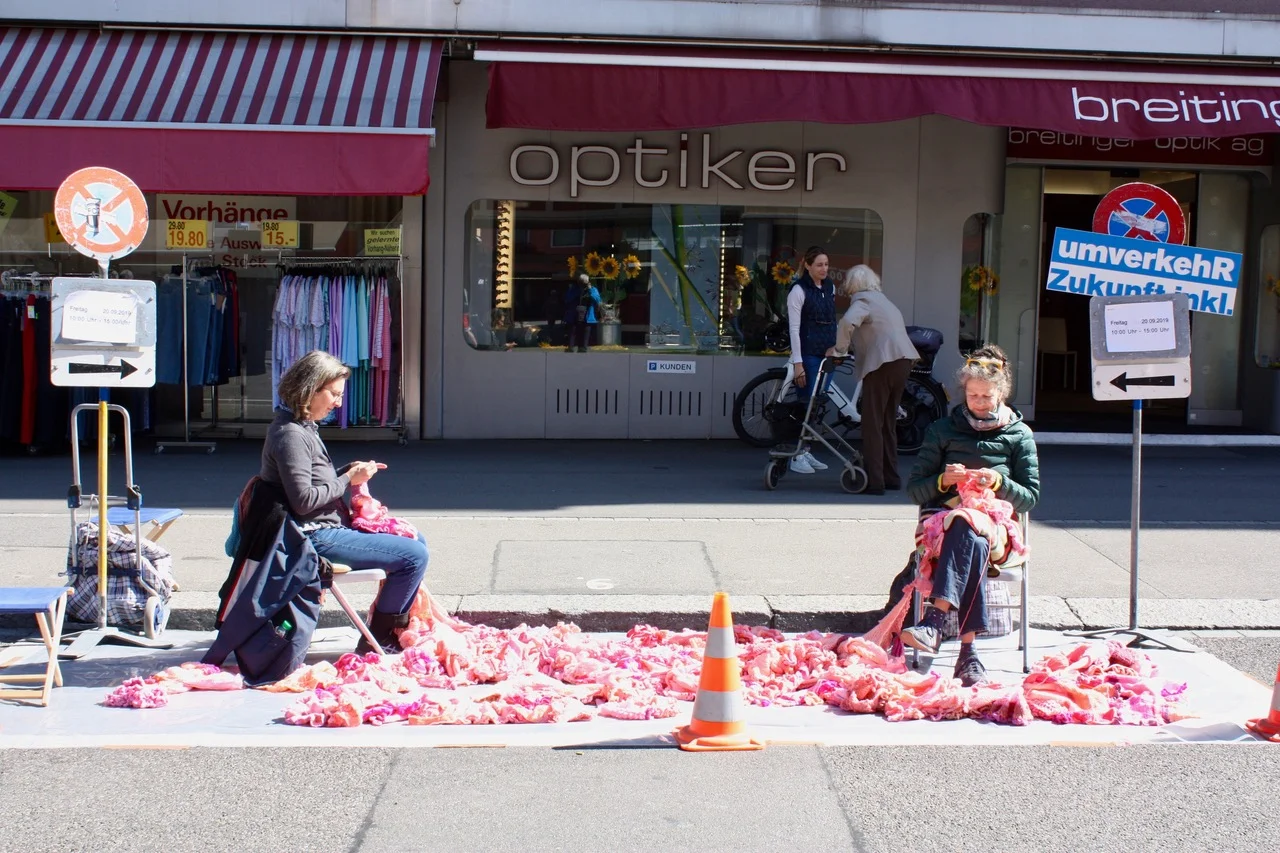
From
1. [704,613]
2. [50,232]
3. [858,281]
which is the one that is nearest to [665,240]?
[858,281]

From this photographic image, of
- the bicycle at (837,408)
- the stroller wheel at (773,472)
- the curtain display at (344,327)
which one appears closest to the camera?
the stroller wheel at (773,472)

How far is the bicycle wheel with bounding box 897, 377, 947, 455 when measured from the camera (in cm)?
1267

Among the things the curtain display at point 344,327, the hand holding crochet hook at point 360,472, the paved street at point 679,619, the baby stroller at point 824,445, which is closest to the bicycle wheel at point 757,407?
the paved street at point 679,619

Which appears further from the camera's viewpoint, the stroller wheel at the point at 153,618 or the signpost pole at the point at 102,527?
the stroller wheel at the point at 153,618

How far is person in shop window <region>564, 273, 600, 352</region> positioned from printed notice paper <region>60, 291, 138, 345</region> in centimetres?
715

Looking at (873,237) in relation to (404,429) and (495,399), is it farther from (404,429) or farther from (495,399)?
(404,429)

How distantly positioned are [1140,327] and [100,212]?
17.1 feet

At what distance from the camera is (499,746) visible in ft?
16.8

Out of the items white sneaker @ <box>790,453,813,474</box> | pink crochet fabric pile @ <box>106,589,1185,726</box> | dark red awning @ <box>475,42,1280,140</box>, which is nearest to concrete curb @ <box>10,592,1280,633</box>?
pink crochet fabric pile @ <box>106,589,1185,726</box>

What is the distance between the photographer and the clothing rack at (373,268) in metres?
12.7

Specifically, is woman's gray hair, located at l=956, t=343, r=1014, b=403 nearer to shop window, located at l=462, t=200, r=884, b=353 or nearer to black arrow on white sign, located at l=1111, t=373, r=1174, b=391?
black arrow on white sign, located at l=1111, t=373, r=1174, b=391

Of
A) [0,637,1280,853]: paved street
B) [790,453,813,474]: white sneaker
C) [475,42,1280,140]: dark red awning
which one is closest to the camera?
[0,637,1280,853]: paved street

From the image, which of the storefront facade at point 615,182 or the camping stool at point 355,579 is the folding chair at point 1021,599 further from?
the storefront facade at point 615,182

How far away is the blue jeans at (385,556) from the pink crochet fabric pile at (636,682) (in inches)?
5.2
